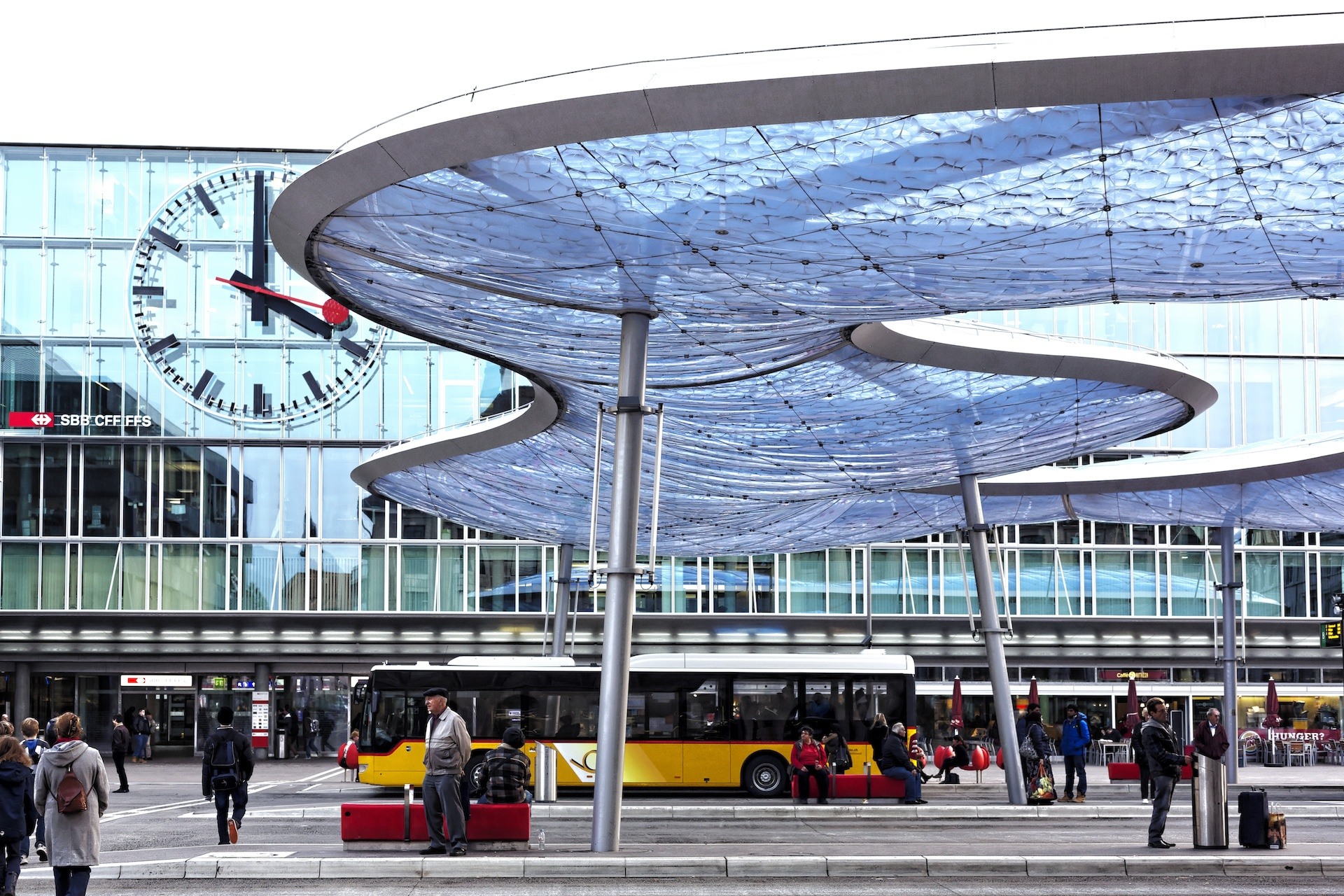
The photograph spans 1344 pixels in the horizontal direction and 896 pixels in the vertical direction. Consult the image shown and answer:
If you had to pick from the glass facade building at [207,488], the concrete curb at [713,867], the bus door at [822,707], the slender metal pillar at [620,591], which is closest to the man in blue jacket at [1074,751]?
the bus door at [822,707]

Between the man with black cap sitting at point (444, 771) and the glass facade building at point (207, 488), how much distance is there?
106 ft

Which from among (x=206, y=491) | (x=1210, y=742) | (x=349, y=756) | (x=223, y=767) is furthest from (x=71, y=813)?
(x=206, y=491)

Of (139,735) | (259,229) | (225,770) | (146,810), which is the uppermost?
(259,229)

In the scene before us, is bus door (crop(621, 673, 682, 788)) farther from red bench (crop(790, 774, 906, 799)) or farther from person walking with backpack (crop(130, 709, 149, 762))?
person walking with backpack (crop(130, 709, 149, 762))

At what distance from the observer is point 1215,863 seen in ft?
51.6

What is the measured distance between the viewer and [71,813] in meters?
11.5

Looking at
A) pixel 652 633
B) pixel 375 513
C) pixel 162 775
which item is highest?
pixel 375 513

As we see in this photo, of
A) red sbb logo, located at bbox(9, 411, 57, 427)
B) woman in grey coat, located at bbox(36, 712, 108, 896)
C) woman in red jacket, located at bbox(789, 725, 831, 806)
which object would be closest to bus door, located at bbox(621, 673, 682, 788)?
woman in red jacket, located at bbox(789, 725, 831, 806)

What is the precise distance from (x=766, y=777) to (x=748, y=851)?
41.9 feet

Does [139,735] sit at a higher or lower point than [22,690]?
lower

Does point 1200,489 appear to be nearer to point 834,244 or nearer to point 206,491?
point 834,244

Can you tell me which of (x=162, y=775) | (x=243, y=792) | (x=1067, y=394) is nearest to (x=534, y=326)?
(x=243, y=792)

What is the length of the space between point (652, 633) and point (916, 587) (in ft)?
29.8

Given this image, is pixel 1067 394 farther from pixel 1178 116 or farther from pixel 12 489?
pixel 12 489
